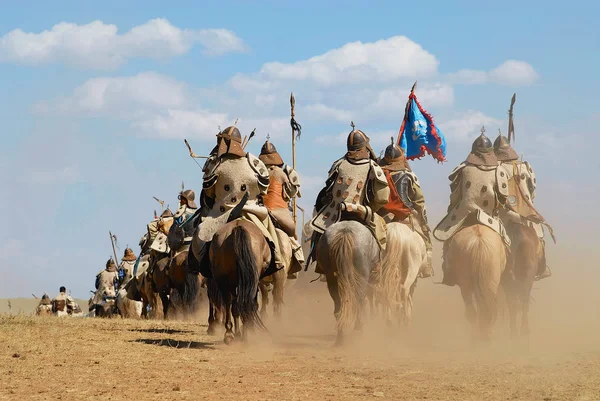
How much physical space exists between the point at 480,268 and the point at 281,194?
195 inches

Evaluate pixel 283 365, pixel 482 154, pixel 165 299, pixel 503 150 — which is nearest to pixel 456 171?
pixel 482 154

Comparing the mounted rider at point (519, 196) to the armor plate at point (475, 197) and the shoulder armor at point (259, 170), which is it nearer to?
the armor plate at point (475, 197)

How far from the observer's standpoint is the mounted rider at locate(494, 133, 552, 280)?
16562 mm

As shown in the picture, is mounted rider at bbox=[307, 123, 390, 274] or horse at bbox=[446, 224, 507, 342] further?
mounted rider at bbox=[307, 123, 390, 274]

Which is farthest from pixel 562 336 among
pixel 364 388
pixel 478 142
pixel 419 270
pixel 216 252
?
pixel 364 388

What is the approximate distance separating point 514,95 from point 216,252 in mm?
10923

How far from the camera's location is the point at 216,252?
44.9 ft

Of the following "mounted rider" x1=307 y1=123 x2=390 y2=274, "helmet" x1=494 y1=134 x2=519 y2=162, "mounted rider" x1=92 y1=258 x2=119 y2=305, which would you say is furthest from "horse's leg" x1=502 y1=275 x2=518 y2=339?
"mounted rider" x1=92 y1=258 x2=119 y2=305

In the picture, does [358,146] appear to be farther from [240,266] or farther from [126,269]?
[126,269]

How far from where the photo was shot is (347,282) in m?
13.8

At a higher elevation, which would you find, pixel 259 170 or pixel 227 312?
pixel 259 170

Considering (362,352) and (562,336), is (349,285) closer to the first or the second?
(362,352)

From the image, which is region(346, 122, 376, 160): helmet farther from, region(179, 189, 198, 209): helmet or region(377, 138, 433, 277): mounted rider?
region(179, 189, 198, 209): helmet

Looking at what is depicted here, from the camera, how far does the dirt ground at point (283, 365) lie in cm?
965
